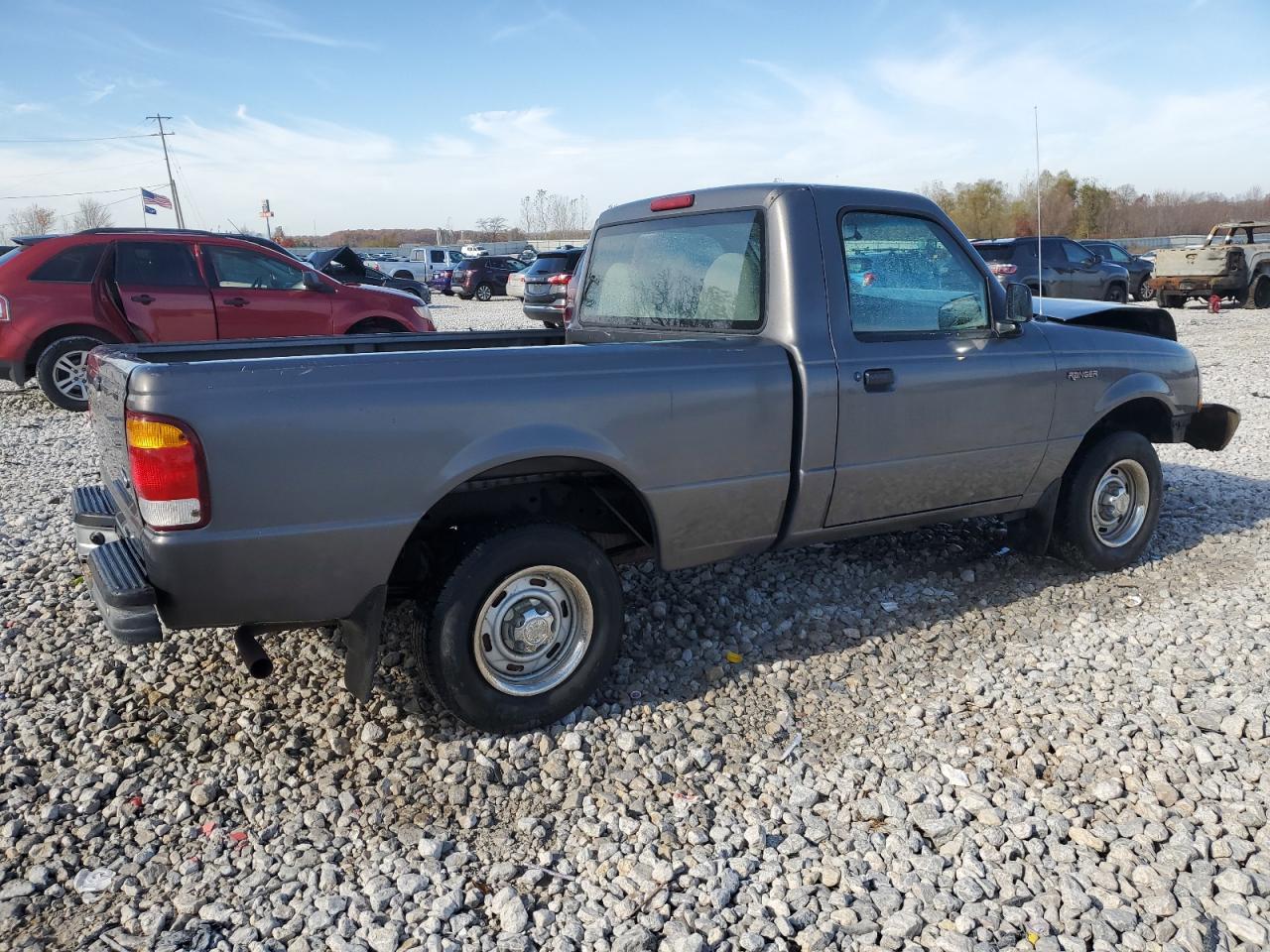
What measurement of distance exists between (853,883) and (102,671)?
3.06 metres

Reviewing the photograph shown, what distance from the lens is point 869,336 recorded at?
397 centimetres

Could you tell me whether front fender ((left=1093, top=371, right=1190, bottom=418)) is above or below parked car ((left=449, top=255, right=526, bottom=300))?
below

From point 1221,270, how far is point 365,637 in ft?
72.6

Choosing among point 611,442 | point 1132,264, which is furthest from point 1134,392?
point 1132,264

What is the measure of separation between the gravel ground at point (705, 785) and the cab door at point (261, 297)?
18.3 ft

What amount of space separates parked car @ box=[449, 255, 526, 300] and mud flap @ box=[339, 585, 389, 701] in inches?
1049

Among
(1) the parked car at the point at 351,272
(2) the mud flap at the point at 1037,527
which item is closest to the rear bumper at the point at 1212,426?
(2) the mud flap at the point at 1037,527

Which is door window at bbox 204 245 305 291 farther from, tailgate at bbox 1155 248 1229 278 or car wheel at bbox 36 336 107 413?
tailgate at bbox 1155 248 1229 278

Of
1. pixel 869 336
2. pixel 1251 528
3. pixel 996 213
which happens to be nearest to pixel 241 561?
pixel 869 336

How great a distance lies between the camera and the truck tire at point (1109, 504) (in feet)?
15.9

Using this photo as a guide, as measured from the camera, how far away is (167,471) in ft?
8.96

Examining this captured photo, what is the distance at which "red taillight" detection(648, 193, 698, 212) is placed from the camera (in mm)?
4344

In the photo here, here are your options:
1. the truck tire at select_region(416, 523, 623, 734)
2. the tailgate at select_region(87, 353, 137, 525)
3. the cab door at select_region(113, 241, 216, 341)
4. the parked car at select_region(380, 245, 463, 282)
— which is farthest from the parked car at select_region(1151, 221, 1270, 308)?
the parked car at select_region(380, 245, 463, 282)

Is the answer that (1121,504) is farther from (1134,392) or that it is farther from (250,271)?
(250,271)
